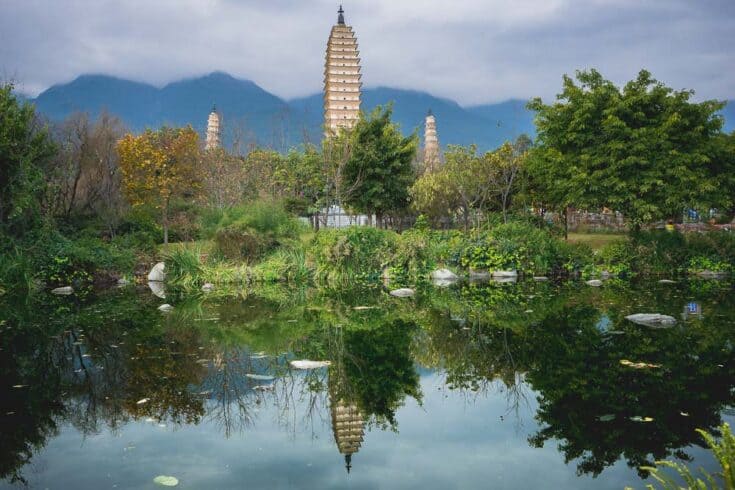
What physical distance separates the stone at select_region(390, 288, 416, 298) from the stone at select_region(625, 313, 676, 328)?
15.8 feet

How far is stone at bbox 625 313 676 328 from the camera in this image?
8.45 metres

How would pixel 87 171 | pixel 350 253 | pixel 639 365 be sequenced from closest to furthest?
1. pixel 639 365
2. pixel 350 253
3. pixel 87 171

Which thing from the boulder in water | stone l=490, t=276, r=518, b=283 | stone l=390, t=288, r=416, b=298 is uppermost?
the boulder in water

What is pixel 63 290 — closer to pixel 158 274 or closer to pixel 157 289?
pixel 157 289

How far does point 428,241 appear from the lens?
17.0m

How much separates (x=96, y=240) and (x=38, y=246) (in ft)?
5.86

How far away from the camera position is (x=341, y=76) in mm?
48406

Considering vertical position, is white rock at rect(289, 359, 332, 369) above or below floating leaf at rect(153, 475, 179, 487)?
above

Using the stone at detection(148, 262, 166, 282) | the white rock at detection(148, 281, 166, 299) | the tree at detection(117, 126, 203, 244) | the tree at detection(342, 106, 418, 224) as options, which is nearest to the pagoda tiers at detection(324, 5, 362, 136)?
the tree at detection(342, 106, 418, 224)

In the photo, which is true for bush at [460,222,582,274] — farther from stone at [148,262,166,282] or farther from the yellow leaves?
the yellow leaves

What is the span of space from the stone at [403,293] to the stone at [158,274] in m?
7.02

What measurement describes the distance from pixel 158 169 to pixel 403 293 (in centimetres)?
1233

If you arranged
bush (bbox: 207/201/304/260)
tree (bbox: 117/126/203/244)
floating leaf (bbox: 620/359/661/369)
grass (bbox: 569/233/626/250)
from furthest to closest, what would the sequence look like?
grass (bbox: 569/233/626/250) → tree (bbox: 117/126/203/244) → bush (bbox: 207/201/304/260) → floating leaf (bbox: 620/359/661/369)

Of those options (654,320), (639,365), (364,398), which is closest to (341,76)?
(654,320)
